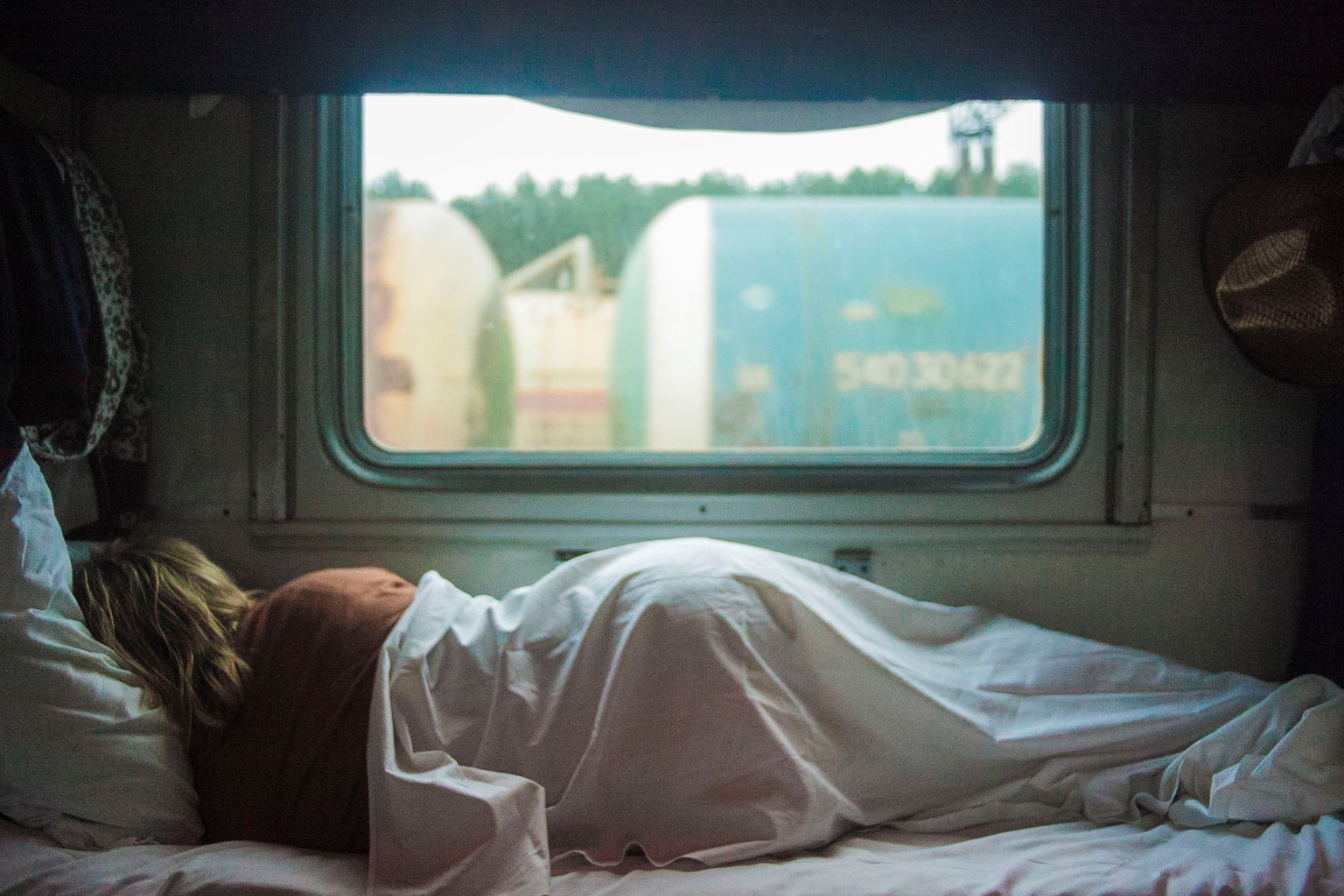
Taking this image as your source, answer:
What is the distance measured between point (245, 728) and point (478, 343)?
1112mm

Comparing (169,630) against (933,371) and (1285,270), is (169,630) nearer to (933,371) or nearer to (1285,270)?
(933,371)

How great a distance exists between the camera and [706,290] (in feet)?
8.14

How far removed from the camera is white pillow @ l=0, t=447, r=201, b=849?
1576 mm

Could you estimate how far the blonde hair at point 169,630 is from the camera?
1725 millimetres

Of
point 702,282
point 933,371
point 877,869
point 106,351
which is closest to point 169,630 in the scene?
point 106,351

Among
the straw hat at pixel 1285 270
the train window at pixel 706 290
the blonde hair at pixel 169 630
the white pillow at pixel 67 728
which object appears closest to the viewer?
the white pillow at pixel 67 728

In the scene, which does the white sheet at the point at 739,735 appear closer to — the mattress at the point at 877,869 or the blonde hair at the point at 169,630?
the mattress at the point at 877,869

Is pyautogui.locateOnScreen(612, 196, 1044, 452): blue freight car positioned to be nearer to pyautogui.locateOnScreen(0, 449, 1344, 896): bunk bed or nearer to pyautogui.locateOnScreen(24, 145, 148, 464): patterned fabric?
pyautogui.locateOnScreen(0, 449, 1344, 896): bunk bed

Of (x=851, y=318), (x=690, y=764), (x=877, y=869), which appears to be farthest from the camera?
(x=851, y=318)

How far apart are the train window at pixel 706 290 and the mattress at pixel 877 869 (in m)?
1.03

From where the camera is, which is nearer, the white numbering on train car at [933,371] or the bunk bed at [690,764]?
the bunk bed at [690,764]

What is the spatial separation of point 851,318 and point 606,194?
714 mm

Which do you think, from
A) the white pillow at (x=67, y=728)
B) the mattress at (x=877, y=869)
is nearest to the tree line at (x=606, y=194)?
the white pillow at (x=67, y=728)

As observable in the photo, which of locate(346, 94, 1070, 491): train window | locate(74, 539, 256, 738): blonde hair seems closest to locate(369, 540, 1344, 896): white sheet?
locate(74, 539, 256, 738): blonde hair
